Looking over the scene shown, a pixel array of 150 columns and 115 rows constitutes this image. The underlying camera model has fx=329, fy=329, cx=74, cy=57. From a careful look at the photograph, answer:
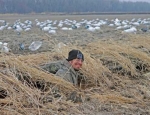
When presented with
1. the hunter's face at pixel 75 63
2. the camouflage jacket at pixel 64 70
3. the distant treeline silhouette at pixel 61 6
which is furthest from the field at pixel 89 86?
the distant treeline silhouette at pixel 61 6

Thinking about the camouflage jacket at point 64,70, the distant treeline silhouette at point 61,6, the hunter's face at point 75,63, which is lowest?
the distant treeline silhouette at point 61,6

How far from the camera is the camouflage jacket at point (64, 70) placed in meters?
4.40

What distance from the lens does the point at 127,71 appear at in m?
5.56

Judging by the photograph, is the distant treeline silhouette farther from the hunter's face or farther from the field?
the hunter's face

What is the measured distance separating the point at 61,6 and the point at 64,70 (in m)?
69.0

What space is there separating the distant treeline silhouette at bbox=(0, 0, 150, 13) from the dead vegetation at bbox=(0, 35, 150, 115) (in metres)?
59.7

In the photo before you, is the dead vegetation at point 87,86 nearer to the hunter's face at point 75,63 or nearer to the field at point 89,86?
the field at point 89,86

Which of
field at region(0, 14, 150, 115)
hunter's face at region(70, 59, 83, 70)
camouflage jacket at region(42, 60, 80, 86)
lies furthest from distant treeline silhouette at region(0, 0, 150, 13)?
hunter's face at region(70, 59, 83, 70)

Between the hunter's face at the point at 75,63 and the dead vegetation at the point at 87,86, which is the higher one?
the hunter's face at the point at 75,63

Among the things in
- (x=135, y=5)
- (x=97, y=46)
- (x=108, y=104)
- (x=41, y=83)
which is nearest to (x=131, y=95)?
(x=108, y=104)

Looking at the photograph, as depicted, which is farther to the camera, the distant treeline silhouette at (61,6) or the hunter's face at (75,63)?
the distant treeline silhouette at (61,6)

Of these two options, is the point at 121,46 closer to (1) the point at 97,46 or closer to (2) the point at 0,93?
(1) the point at 97,46

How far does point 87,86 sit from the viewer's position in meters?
4.90

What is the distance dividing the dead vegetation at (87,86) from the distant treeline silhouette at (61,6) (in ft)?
196
